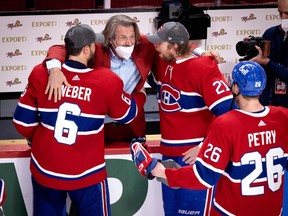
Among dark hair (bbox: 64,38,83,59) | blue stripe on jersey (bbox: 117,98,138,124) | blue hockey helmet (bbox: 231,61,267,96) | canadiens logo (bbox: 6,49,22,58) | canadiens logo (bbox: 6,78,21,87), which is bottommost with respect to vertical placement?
canadiens logo (bbox: 6,78,21,87)

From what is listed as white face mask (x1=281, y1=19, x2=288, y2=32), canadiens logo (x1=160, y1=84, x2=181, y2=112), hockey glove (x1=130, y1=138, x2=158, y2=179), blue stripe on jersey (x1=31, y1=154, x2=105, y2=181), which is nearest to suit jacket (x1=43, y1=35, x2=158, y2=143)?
canadiens logo (x1=160, y1=84, x2=181, y2=112)

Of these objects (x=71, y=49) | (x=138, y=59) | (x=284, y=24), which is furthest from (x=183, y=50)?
(x=284, y=24)

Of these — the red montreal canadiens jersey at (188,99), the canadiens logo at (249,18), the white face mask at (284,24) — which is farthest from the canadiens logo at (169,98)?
the canadiens logo at (249,18)

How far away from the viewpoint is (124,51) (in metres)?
3.61

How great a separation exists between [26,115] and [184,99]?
36.9 inches

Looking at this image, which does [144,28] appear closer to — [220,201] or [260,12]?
[260,12]

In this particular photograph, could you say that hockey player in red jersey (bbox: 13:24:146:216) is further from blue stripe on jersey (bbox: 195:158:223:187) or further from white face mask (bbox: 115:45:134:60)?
blue stripe on jersey (bbox: 195:158:223:187)

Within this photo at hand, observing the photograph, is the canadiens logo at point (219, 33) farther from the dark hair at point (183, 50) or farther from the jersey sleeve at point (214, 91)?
the jersey sleeve at point (214, 91)

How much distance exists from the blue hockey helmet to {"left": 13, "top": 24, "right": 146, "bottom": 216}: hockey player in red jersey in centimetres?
77

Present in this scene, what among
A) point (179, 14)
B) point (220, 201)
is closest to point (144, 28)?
point (179, 14)

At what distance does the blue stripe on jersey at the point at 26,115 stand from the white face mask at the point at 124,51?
2.09 feet

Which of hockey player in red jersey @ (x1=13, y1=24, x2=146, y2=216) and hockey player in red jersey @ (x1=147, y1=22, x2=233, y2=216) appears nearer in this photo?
hockey player in red jersey @ (x1=13, y1=24, x2=146, y2=216)

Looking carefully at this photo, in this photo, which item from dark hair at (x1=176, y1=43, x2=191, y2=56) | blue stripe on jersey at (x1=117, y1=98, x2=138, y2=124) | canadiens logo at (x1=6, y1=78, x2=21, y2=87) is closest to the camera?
blue stripe on jersey at (x1=117, y1=98, x2=138, y2=124)

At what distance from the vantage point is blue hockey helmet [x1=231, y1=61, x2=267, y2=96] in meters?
2.83
